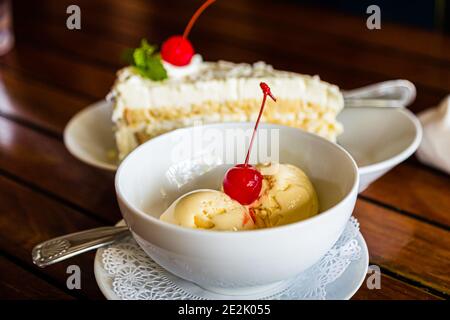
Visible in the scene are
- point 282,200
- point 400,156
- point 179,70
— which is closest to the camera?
point 282,200

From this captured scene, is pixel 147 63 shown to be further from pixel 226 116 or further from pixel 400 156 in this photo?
pixel 400 156

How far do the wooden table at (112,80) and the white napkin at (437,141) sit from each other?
0.06ft

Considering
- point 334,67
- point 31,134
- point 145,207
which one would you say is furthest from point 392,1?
point 145,207

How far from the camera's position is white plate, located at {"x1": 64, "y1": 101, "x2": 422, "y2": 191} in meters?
0.94

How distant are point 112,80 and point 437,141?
2.24ft

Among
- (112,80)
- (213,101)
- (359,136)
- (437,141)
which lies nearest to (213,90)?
(213,101)

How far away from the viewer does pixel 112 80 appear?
1.35 m

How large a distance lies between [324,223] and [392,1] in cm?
145

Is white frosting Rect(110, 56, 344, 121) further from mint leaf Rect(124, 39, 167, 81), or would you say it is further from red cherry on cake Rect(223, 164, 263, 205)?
red cherry on cake Rect(223, 164, 263, 205)

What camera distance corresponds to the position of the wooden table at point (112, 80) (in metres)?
0.78

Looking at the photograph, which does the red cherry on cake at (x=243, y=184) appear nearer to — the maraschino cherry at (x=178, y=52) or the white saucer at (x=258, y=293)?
the white saucer at (x=258, y=293)

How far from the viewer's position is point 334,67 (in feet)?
4.50

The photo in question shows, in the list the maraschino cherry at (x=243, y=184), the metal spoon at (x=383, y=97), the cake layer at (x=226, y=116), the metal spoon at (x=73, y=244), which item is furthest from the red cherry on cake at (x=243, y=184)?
the metal spoon at (x=383, y=97)
